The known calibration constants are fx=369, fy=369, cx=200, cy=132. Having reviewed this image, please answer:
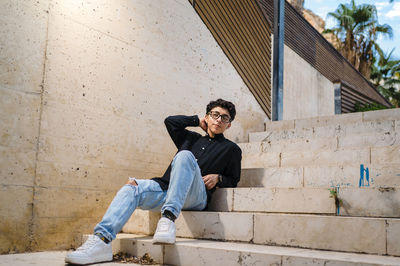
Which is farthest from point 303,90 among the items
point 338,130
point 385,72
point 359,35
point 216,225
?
point 385,72

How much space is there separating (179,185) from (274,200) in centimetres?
76

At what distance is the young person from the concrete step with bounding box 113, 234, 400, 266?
0.47ft

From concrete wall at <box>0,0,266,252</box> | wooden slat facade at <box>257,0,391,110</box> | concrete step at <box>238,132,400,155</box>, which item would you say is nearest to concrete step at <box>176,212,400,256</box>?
concrete wall at <box>0,0,266,252</box>

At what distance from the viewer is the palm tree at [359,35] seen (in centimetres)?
2238

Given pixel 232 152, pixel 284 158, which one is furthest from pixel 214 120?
pixel 284 158

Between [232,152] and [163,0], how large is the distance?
2.11 meters

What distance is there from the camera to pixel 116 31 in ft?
12.0

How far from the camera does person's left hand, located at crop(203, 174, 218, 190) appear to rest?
→ 2.95 metres

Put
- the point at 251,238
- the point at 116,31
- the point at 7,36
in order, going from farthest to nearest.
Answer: the point at 116,31
the point at 7,36
the point at 251,238

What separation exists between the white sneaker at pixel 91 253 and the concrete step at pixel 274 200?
1.04 metres

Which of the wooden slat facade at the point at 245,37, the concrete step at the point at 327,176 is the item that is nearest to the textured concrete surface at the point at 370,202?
the concrete step at the point at 327,176

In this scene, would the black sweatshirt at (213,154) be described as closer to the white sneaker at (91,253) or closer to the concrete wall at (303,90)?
the white sneaker at (91,253)

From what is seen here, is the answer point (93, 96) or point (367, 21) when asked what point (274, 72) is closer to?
point (93, 96)

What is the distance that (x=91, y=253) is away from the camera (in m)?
2.26
